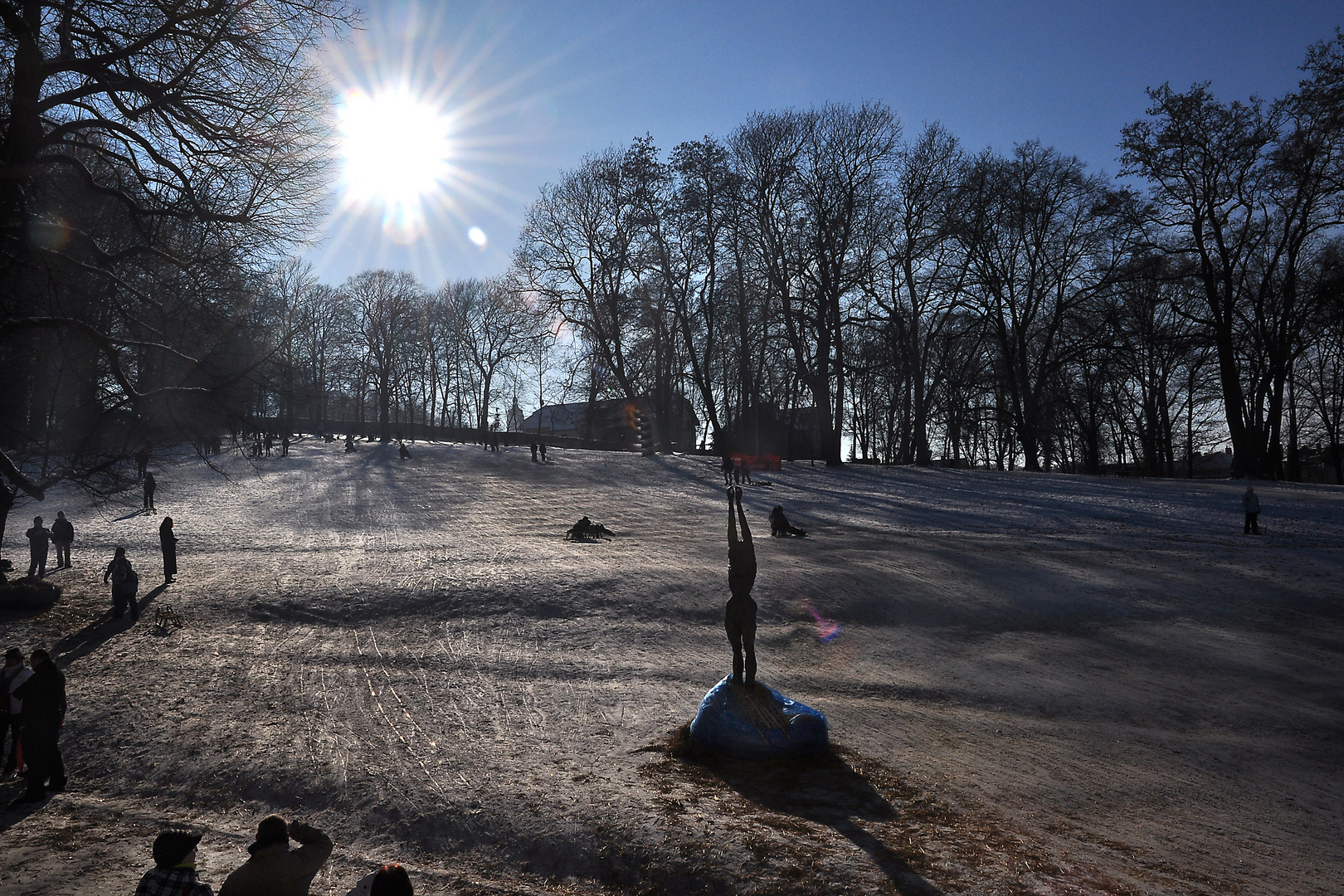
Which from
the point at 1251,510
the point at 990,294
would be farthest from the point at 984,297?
the point at 1251,510

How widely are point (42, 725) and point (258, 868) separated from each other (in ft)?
18.5

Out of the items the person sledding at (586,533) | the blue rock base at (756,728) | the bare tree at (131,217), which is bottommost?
the blue rock base at (756,728)

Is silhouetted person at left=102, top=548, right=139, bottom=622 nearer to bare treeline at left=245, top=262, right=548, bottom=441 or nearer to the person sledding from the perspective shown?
the person sledding

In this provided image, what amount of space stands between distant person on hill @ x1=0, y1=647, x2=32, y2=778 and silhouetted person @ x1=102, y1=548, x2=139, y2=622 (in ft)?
20.2

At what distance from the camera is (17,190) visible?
10766 millimetres

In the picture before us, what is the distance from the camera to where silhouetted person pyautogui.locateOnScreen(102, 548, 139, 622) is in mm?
14305

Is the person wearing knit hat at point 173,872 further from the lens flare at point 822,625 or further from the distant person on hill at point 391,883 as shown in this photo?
the lens flare at point 822,625

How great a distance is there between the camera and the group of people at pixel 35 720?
7.93 metres

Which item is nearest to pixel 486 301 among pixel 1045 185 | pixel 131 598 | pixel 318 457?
pixel 318 457

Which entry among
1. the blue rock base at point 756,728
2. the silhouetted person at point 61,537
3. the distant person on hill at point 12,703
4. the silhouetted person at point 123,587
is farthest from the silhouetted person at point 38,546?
the blue rock base at point 756,728

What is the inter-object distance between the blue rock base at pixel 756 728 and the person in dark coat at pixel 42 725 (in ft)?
21.0

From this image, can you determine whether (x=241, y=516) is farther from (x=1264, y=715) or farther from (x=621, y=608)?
(x=1264, y=715)

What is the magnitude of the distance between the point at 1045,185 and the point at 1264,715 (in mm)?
39398

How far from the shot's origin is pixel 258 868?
4.14 m
